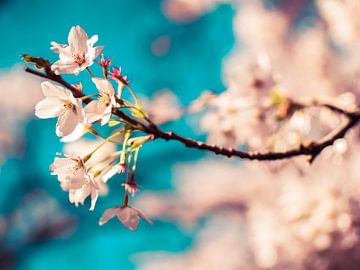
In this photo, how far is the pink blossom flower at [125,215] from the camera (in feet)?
2.66

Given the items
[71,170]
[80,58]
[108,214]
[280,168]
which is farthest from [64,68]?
[280,168]

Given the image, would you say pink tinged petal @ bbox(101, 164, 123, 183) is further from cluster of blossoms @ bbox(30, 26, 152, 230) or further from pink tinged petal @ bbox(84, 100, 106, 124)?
pink tinged petal @ bbox(84, 100, 106, 124)

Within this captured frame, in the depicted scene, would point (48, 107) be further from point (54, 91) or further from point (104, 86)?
point (104, 86)

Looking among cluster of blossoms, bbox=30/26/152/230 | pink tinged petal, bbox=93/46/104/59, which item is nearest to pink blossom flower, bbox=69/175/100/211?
cluster of blossoms, bbox=30/26/152/230

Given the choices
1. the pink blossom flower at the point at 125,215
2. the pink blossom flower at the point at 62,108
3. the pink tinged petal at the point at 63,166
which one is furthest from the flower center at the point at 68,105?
the pink blossom flower at the point at 125,215

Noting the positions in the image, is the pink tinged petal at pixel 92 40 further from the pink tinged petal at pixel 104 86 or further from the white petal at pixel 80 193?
the white petal at pixel 80 193

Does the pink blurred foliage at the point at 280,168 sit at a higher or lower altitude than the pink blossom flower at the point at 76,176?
higher

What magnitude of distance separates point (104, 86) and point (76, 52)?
10 centimetres

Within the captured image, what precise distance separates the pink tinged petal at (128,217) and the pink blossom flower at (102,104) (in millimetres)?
217

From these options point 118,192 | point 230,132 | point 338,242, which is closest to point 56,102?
point 230,132

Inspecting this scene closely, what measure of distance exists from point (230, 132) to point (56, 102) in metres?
0.82

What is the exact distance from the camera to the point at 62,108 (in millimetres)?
737

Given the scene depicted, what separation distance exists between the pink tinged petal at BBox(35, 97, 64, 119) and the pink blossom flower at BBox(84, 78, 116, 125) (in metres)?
0.10

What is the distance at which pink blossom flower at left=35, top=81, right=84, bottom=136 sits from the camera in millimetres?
695
